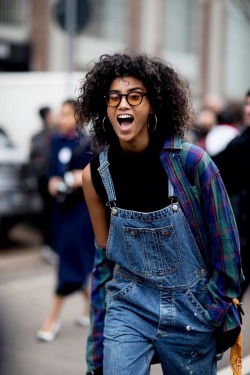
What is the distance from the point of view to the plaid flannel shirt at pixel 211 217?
295 centimetres

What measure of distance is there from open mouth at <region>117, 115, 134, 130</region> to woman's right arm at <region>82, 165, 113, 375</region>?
0.26 m

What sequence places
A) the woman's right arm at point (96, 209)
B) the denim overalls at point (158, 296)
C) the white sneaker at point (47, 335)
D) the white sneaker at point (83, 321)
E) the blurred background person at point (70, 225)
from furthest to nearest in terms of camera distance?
the white sneaker at point (83, 321), the blurred background person at point (70, 225), the white sneaker at point (47, 335), the woman's right arm at point (96, 209), the denim overalls at point (158, 296)

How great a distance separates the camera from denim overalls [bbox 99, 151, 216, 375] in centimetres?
295

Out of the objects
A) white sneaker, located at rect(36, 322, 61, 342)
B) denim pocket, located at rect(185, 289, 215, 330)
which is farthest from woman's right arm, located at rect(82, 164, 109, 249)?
white sneaker, located at rect(36, 322, 61, 342)

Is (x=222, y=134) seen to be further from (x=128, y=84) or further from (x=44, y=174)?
(x=128, y=84)

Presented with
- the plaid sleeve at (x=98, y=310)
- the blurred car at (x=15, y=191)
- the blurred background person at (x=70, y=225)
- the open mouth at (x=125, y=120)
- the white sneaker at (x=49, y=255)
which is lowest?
the white sneaker at (x=49, y=255)

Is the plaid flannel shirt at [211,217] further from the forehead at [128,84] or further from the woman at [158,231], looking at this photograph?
the forehead at [128,84]

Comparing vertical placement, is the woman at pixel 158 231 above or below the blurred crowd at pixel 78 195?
above

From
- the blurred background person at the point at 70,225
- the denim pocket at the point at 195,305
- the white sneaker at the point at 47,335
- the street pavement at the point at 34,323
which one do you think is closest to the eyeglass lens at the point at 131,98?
the denim pocket at the point at 195,305

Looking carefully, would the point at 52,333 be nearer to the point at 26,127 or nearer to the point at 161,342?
the point at 161,342

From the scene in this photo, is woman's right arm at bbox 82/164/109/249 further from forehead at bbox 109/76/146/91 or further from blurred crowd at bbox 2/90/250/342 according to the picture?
blurred crowd at bbox 2/90/250/342

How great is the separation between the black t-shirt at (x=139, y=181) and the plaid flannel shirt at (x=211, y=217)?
49 mm

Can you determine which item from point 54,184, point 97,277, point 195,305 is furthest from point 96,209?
point 54,184

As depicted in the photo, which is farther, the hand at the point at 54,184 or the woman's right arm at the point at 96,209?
the hand at the point at 54,184
